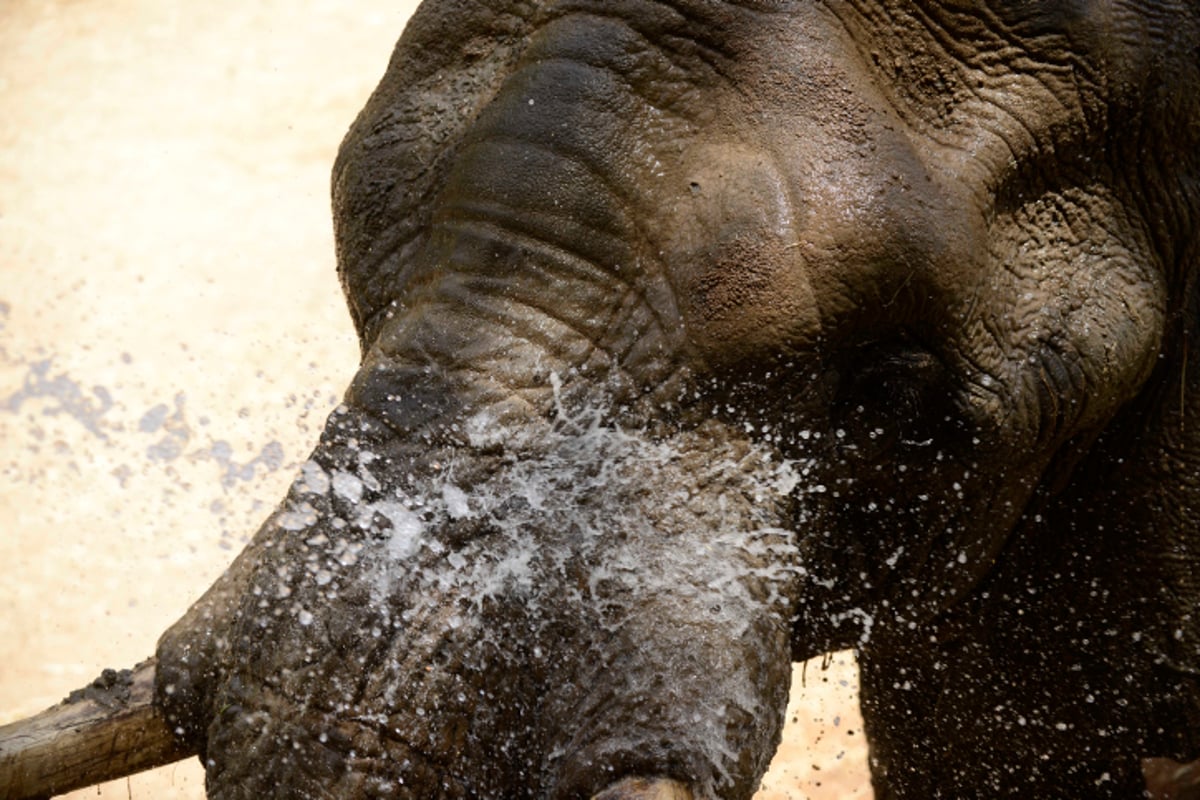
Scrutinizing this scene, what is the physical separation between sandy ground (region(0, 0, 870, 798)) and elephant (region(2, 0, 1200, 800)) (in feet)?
6.50

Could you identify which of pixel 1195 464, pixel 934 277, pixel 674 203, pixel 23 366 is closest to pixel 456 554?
pixel 674 203

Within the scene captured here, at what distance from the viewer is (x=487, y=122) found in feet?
5.21

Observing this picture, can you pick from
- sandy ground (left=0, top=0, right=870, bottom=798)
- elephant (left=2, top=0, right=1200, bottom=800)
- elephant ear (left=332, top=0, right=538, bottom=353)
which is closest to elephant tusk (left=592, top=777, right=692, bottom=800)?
elephant (left=2, top=0, right=1200, bottom=800)

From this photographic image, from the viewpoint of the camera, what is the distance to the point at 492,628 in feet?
4.75

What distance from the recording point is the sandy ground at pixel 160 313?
3.81 metres

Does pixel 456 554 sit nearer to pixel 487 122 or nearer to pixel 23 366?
pixel 487 122

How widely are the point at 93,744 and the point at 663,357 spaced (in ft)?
2.52

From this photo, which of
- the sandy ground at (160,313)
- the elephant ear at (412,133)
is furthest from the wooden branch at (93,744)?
the sandy ground at (160,313)

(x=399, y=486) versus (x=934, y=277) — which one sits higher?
(x=934, y=277)

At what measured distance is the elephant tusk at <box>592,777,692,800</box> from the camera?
1387 millimetres

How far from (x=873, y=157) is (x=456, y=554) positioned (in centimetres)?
60

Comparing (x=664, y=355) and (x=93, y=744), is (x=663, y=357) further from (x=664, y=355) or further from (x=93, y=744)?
(x=93, y=744)

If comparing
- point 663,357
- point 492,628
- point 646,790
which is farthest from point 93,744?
point 663,357

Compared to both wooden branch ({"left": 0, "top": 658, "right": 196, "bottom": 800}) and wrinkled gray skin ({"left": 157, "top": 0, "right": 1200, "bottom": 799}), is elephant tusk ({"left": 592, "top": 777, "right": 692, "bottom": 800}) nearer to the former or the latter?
wrinkled gray skin ({"left": 157, "top": 0, "right": 1200, "bottom": 799})
